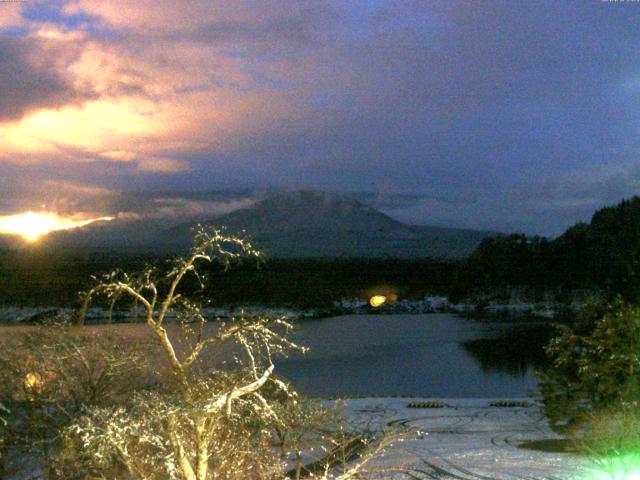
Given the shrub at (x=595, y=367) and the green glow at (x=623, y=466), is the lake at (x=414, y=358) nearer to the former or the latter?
the green glow at (x=623, y=466)

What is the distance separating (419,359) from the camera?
59094 mm

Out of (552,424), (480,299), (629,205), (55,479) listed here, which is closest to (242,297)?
(480,299)

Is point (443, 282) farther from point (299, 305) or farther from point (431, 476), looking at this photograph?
Result: point (431, 476)

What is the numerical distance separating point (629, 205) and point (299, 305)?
4671cm

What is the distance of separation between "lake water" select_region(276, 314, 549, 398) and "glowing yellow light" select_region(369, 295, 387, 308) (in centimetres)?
1847

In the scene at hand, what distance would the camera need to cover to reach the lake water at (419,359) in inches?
1833

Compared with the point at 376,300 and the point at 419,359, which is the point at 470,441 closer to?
the point at 419,359

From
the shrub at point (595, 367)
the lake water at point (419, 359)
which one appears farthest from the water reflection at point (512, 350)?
the shrub at point (595, 367)

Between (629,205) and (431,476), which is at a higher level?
(629,205)

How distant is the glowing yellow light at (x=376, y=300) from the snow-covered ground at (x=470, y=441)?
6875 cm

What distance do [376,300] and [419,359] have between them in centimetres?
5029

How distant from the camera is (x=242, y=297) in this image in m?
95.8

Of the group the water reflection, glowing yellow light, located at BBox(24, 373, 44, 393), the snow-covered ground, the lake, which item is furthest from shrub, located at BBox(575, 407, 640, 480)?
the water reflection

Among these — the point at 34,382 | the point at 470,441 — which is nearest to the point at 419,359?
the point at 470,441
